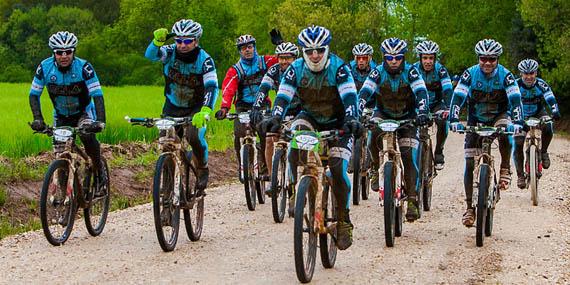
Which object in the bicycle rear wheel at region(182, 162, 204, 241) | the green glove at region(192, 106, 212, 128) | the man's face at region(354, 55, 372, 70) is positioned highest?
the man's face at region(354, 55, 372, 70)

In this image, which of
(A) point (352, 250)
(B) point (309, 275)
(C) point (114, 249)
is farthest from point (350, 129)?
(C) point (114, 249)

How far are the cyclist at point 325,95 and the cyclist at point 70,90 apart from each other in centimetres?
245

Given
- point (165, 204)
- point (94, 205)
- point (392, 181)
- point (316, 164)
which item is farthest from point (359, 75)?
point (316, 164)

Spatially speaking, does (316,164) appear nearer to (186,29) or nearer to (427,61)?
(186,29)

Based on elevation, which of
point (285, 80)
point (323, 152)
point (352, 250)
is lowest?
point (352, 250)

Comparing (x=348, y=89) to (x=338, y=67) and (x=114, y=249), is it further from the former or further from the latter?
(x=114, y=249)

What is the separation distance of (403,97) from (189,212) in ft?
10.3

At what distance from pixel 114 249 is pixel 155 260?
2.88 feet

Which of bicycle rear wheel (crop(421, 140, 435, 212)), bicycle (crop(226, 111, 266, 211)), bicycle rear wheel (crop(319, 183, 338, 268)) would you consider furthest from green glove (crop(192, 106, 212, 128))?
bicycle rear wheel (crop(421, 140, 435, 212))

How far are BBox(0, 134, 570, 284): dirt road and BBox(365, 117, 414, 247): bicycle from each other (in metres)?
0.21

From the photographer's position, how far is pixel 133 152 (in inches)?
759

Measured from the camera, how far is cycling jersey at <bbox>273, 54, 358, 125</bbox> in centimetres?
903

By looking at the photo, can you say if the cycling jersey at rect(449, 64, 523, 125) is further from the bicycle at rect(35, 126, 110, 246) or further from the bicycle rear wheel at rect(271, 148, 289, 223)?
the bicycle at rect(35, 126, 110, 246)

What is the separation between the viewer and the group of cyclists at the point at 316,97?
9.05 metres
